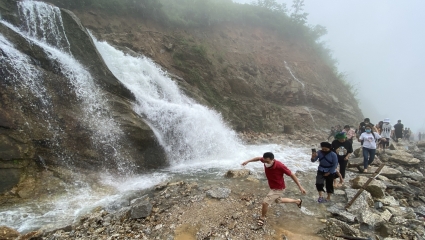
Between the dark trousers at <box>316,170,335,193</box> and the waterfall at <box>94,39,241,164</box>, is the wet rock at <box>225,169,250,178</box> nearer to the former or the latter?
the dark trousers at <box>316,170,335,193</box>

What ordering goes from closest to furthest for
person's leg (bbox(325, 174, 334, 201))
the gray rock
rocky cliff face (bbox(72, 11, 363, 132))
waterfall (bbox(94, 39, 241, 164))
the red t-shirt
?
the red t-shirt → the gray rock → person's leg (bbox(325, 174, 334, 201)) → waterfall (bbox(94, 39, 241, 164)) → rocky cliff face (bbox(72, 11, 363, 132))

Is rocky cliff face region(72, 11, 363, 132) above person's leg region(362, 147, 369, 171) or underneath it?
above

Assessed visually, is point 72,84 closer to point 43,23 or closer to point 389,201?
point 43,23

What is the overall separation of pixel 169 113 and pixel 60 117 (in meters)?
4.03

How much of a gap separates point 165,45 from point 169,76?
3518 mm

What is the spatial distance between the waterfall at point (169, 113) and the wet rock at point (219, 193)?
3970 millimetres

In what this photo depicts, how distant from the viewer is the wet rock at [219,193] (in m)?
5.73

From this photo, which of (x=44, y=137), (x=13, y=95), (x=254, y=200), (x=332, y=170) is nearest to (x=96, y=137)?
(x=44, y=137)

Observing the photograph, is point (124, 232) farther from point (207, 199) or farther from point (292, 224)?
point (292, 224)

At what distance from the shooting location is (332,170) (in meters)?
5.19

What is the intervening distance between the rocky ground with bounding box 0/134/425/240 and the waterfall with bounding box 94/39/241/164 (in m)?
3.56

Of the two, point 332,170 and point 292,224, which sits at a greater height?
point 332,170

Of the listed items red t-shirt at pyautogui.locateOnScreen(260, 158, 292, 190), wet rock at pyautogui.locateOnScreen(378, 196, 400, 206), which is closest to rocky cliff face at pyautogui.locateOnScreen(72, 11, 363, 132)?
red t-shirt at pyautogui.locateOnScreen(260, 158, 292, 190)

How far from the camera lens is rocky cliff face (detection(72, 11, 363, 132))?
15531mm
